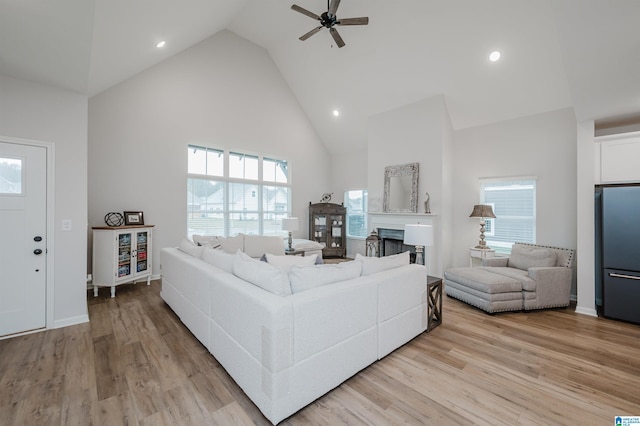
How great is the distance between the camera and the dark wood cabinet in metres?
7.29

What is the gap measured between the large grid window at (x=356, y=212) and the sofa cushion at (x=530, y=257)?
3.45 meters

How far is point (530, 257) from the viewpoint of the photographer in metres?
4.12

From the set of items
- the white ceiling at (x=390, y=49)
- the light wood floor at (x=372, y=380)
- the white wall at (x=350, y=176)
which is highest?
the white ceiling at (x=390, y=49)

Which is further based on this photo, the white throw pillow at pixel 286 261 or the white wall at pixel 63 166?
the white wall at pixel 63 166

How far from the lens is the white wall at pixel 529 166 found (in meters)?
4.28

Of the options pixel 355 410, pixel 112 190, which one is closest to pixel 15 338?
pixel 112 190

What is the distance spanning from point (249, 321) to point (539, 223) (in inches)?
195

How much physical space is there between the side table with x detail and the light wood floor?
0.09m

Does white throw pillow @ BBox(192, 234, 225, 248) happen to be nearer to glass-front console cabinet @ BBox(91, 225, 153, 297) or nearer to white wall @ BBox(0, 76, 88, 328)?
glass-front console cabinet @ BBox(91, 225, 153, 297)

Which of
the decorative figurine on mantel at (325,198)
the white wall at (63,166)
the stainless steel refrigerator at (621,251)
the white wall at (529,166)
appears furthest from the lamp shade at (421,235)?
the decorative figurine on mantel at (325,198)

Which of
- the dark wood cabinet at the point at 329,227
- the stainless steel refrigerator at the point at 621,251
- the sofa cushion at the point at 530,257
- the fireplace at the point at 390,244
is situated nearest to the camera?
the stainless steel refrigerator at the point at 621,251

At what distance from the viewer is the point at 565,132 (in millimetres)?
4309

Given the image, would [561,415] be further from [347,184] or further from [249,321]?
[347,184]

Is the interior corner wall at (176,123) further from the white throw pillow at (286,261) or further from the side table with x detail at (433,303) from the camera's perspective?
the side table with x detail at (433,303)
